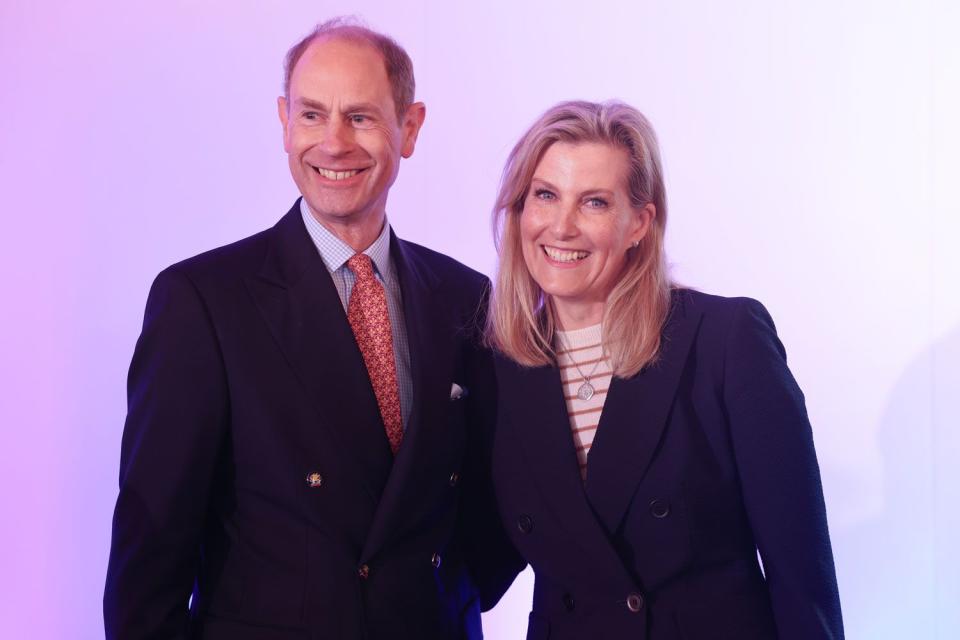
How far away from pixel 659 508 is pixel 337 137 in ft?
3.29

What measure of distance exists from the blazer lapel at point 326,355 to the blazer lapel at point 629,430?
17.2 inches

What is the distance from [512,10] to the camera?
342 centimetres

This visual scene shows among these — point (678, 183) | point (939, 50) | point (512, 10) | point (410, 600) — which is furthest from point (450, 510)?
point (939, 50)

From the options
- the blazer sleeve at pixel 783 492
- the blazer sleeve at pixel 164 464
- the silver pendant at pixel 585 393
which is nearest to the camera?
the blazer sleeve at pixel 164 464

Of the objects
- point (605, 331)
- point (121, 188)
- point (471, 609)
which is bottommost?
point (471, 609)

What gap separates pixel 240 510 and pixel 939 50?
108 inches

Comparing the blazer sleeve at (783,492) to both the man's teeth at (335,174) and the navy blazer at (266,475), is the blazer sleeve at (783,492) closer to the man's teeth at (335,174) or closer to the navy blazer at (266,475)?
the navy blazer at (266,475)

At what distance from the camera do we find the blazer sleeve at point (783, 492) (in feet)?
6.42

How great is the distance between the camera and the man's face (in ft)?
6.86

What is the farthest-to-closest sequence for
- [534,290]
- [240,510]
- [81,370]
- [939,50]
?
1. [939,50]
2. [81,370]
3. [534,290]
4. [240,510]

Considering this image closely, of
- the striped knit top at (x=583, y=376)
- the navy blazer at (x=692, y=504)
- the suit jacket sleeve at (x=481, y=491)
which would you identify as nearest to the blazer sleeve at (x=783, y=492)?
the navy blazer at (x=692, y=504)

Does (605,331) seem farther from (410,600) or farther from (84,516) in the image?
(84,516)

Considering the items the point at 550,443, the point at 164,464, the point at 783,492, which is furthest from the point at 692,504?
the point at 164,464

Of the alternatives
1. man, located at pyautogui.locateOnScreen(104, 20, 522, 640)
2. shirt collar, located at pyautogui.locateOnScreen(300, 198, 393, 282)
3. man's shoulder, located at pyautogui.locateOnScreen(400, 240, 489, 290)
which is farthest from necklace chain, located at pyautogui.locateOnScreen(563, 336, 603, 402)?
shirt collar, located at pyautogui.locateOnScreen(300, 198, 393, 282)
